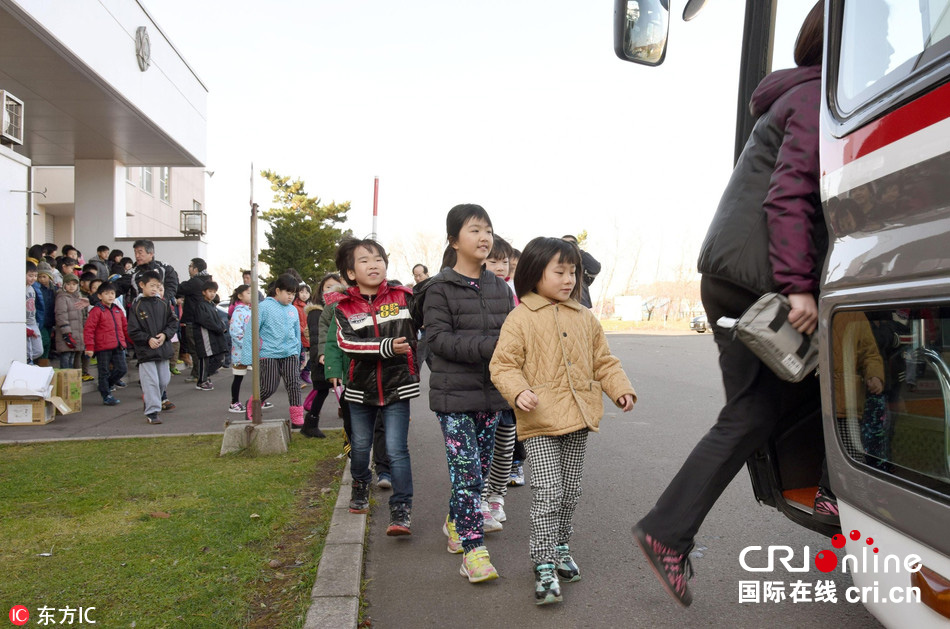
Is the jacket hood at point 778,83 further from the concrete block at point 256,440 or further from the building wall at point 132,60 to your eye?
the building wall at point 132,60

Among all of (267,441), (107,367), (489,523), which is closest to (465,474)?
(489,523)

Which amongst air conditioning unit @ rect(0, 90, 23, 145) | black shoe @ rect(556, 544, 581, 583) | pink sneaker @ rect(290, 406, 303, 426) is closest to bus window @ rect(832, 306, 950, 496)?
black shoe @ rect(556, 544, 581, 583)

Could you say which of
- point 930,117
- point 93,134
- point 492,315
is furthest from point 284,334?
point 93,134

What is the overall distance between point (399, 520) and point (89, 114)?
15.3 meters

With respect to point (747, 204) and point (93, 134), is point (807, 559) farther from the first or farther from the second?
point (93, 134)

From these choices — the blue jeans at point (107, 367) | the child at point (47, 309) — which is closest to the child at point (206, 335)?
the blue jeans at point (107, 367)

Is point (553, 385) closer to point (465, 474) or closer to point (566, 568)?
point (465, 474)

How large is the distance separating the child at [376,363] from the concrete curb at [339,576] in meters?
0.21

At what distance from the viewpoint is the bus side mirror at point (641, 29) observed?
360 centimetres

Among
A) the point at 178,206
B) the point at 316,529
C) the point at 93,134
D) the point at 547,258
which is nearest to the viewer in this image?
the point at 547,258

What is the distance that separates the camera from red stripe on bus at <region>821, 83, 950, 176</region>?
1.85 meters

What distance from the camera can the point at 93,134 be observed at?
18.3 meters

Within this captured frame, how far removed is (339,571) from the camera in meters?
3.82

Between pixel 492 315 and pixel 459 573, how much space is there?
4.35ft
